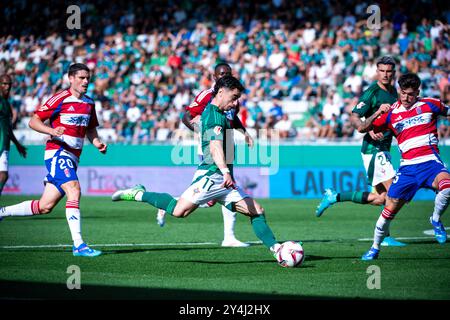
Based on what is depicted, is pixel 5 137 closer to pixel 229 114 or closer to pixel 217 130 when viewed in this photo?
pixel 229 114

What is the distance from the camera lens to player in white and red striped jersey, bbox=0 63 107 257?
11.1 m

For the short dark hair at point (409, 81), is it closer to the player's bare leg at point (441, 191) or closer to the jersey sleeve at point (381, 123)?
the jersey sleeve at point (381, 123)

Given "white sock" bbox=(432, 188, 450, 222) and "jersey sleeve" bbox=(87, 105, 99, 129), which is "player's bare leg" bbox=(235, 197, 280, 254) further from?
"jersey sleeve" bbox=(87, 105, 99, 129)

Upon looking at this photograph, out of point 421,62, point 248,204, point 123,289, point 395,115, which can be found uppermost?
point 421,62

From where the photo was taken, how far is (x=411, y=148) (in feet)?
35.7

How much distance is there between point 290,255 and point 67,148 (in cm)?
345

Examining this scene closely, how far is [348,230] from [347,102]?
10559mm

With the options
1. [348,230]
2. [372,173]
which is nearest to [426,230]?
[348,230]

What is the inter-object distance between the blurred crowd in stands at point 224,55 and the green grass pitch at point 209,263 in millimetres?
9044

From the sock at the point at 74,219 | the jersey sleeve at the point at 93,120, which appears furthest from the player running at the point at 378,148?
the sock at the point at 74,219

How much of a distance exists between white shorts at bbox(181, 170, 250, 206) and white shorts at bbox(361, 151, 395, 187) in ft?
10.5

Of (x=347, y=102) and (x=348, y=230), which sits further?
(x=347, y=102)

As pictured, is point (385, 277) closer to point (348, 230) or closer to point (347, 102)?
point (348, 230)

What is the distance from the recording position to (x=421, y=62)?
25719mm
